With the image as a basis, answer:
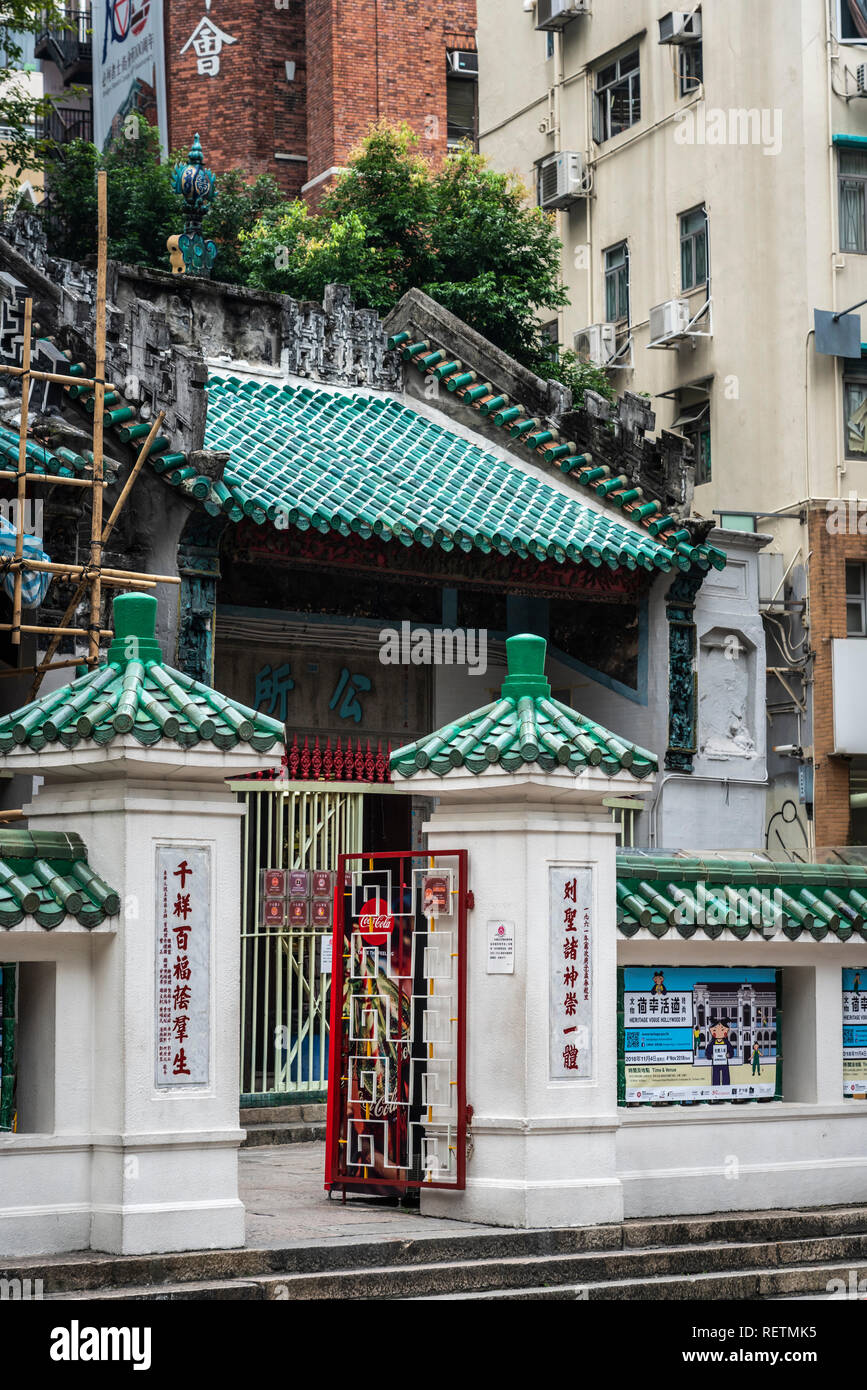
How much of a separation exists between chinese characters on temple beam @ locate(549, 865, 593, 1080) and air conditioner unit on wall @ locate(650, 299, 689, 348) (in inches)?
728

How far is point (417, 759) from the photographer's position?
10211 millimetres

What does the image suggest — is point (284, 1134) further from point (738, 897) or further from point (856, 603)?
point (856, 603)

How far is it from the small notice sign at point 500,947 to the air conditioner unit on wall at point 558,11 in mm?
24074

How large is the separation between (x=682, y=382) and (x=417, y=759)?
61.9ft

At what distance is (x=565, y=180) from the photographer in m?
30.8

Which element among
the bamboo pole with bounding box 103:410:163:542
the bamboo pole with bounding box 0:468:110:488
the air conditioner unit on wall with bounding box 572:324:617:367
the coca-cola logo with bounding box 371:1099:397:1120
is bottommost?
the coca-cola logo with bounding box 371:1099:397:1120

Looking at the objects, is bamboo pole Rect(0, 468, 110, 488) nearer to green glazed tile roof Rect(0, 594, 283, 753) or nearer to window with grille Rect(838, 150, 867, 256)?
green glazed tile roof Rect(0, 594, 283, 753)

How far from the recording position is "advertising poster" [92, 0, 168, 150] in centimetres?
4094

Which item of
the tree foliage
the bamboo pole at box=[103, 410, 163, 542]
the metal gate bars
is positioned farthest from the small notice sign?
the tree foliage
